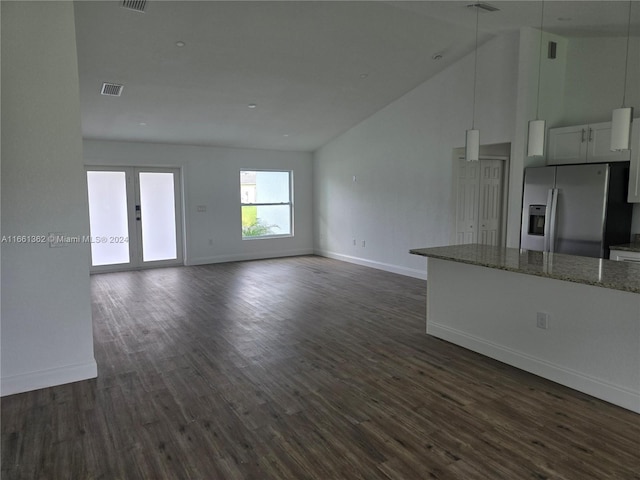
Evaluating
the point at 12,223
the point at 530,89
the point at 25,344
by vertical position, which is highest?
the point at 530,89

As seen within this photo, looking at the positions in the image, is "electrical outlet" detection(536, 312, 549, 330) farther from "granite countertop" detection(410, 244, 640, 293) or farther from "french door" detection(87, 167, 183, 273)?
"french door" detection(87, 167, 183, 273)

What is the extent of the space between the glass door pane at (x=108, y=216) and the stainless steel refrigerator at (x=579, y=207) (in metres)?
6.59

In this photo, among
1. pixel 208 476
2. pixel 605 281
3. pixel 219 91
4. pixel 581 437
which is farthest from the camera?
pixel 219 91

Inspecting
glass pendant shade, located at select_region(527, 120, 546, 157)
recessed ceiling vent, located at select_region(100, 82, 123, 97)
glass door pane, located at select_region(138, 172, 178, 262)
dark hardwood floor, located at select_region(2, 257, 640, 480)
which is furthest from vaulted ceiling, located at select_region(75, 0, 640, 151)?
dark hardwood floor, located at select_region(2, 257, 640, 480)

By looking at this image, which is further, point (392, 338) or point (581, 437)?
point (392, 338)

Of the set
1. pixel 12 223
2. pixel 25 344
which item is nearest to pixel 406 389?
pixel 25 344

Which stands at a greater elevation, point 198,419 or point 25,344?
point 25,344

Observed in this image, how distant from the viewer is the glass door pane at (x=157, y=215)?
308 inches

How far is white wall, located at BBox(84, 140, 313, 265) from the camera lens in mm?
7517

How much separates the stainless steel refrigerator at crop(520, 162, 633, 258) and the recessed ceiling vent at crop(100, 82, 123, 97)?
509cm

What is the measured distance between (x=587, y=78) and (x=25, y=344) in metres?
6.24

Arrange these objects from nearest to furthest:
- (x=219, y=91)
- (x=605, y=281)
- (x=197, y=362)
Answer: (x=605, y=281) < (x=197, y=362) < (x=219, y=91)

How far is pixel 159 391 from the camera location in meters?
2.97

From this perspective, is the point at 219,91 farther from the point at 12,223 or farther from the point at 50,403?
the point at 50,403
